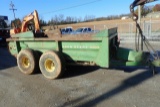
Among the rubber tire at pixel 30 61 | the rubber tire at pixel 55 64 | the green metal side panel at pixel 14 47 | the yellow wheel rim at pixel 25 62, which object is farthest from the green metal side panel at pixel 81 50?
the green metal side panel at pixel 14 47

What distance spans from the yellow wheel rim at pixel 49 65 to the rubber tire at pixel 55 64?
0.07 m

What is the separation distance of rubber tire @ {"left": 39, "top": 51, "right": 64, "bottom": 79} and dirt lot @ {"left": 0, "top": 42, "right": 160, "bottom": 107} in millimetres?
200

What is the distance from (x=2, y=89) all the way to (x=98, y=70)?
3219 mm

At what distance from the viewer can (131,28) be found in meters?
20.7

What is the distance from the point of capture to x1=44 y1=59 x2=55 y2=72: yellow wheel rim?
7.11 m

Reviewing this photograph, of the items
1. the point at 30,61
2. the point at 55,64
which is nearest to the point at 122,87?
the point at 55,64

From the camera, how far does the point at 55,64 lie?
688cm

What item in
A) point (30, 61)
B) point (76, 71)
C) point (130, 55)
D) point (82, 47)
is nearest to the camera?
point (130, 55)

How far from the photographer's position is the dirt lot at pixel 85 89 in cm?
511

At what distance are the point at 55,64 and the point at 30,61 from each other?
114cm

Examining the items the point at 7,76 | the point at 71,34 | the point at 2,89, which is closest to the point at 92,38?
the point at 71,34

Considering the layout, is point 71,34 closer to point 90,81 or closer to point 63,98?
point 90,81

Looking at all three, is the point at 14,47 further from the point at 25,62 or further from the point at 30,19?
the point at 30,19

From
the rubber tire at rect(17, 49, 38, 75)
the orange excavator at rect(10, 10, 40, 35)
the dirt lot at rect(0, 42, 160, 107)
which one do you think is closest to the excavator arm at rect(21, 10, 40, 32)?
the orange excavator at rect(10, 10, 40, 35)
